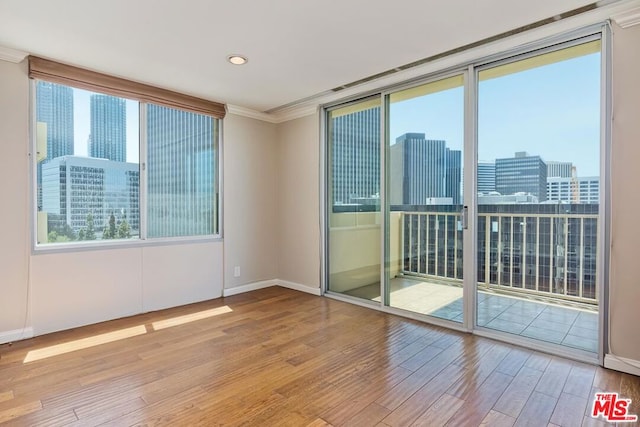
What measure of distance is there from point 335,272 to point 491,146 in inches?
Result: 93.2

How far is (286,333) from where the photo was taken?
3186 millimetres

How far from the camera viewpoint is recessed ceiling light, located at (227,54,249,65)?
3.06 metres

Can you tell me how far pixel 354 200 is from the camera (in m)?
4.23

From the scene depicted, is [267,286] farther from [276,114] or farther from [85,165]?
[85,165]

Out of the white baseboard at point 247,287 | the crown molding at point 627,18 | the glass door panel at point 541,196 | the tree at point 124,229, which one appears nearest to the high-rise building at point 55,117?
the tree at point 124,229

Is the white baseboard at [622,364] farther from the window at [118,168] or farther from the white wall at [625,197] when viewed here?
the window at [118,168]

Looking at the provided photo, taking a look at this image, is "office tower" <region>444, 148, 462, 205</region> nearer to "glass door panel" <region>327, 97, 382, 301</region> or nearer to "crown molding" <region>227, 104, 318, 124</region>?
"glass door panel" <region>327, 97, 382, 301</region>

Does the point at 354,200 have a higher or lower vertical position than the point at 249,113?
lower

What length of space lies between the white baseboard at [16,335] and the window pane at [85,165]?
0.81m

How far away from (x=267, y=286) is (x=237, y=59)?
3084 millimetres

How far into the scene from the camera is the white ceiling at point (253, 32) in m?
2.31

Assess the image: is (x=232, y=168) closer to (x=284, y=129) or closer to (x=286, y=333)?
(x=284, y=129)

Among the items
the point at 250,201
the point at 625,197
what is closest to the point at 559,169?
the point at 625,197

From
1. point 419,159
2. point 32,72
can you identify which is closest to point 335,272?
point 419,159
